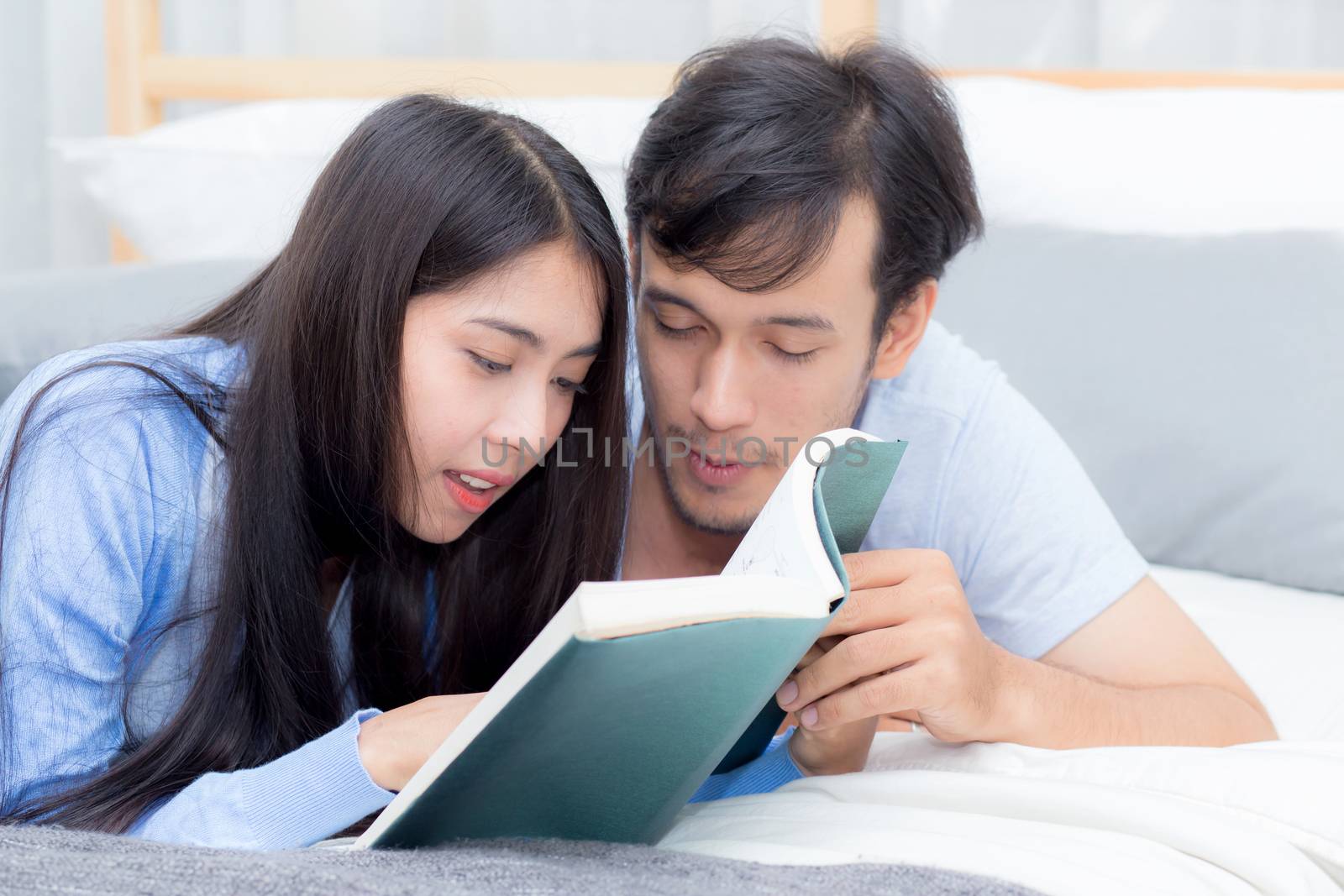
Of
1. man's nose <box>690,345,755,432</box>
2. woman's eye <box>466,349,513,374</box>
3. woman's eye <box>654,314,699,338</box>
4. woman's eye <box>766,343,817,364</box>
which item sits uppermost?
woman's eye <box>466,349,513,374</box>

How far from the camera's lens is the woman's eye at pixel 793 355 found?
106 cm

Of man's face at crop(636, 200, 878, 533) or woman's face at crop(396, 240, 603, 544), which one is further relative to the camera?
man's face at crop(636, 200, 878, 533)

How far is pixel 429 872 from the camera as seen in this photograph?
0.58 m

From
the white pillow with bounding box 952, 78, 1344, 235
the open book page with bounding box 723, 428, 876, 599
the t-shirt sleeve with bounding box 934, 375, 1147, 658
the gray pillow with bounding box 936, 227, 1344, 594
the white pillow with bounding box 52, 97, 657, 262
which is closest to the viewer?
the open book page with bounding box 723, 428, 876, 599

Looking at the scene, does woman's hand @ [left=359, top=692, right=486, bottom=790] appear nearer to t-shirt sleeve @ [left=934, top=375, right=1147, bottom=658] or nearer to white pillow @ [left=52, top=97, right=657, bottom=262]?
t-shirt sleeve @ [left=934, top=375, right=1147, bottom=658]

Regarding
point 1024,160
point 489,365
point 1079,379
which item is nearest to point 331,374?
point 489,365

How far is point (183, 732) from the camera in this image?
2.72ft

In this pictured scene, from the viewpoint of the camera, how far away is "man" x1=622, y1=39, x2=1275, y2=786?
101cm

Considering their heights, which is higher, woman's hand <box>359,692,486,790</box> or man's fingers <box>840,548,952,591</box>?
man's fingers <box>840,548,952,591</box>

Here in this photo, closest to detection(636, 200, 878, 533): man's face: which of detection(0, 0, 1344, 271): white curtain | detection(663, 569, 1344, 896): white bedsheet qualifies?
detection(663, 569, 1344, 896): white bedsheet

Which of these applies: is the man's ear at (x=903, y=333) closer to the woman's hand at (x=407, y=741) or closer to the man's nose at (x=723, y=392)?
the man's nose at (x=723, y=392)

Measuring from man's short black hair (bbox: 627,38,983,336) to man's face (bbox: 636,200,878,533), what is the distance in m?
0.02

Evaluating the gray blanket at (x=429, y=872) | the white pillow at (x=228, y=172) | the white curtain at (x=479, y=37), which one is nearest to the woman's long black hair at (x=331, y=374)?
the gray blanket at (x=429, y=872)

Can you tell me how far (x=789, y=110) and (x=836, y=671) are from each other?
0.53 m
